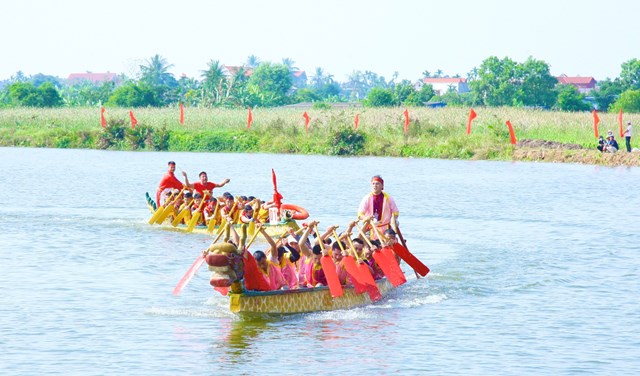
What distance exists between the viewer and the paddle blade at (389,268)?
57.3ft

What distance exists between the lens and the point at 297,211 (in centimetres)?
2356

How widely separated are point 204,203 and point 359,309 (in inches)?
384

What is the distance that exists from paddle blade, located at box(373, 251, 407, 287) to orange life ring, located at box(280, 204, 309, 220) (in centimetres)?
539

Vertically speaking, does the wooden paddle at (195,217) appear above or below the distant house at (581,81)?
below

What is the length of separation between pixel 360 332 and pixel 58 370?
4.35 m

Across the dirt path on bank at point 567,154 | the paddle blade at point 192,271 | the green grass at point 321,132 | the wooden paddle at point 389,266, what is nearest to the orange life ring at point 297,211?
the wooden paddle at point 389,266

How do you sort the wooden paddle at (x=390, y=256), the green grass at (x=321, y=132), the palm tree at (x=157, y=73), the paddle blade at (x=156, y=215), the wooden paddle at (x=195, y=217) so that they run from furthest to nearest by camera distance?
the palm tree at (x=157, y=73), the green grass at (x=321, y=132), the paddle blade at (x=156, y=215), the wooden paddle at (x=195, y=217), the wooden paddle at (x=390, y=256)

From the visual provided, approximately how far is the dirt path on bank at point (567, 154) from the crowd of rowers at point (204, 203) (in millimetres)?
24784

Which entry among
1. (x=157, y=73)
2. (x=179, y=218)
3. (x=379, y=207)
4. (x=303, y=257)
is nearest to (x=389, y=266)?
(x=379, y=207)

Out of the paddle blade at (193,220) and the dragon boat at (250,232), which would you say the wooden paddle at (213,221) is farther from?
the paddle blade at (193,220)

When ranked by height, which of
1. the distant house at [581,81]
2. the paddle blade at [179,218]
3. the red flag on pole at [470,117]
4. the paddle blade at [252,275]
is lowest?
the paddle blade at [179,218]

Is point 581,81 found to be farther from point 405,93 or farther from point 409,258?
point 409,258

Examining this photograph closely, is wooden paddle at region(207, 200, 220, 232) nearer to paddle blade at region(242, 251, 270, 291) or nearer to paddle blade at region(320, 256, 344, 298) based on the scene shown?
paddle blade at region(320, 256, 344, 298)

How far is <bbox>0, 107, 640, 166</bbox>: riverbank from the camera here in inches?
1980
